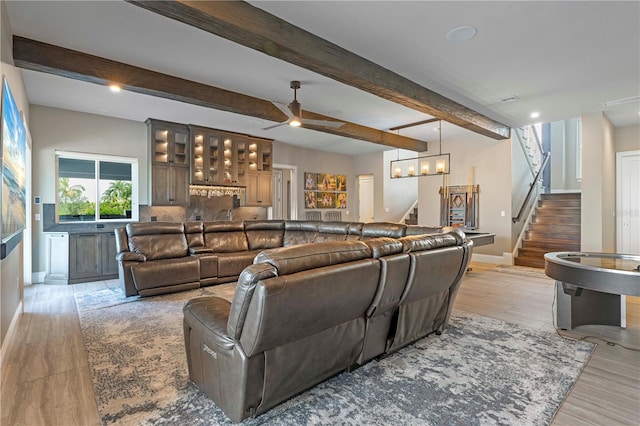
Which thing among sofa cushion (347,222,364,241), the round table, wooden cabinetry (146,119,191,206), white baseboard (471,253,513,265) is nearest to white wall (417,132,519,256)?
white baseboard (471,253,513,265)

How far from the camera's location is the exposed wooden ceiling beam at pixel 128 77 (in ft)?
Result: 11.1

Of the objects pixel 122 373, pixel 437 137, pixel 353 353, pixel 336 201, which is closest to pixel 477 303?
pixel 353 353

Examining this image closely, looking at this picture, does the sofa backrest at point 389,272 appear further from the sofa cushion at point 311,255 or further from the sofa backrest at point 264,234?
the sofa backrest at point 264,234

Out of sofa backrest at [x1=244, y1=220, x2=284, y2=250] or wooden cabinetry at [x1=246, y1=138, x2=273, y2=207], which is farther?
wooden cabinetry at [x1=246, y1=138, x2=273, y2=207]

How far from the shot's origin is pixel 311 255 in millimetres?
1938

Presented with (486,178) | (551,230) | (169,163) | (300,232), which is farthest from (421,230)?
(169,163)

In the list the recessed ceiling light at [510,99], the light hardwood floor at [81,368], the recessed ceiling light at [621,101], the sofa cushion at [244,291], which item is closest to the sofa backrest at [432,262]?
the light hardwood floor at [81,368]

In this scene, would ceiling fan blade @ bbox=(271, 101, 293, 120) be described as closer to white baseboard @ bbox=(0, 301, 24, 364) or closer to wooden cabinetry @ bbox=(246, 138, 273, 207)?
white baseboard @ bbox=(0, 301, 24, 364)

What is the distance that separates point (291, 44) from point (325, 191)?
273 inches

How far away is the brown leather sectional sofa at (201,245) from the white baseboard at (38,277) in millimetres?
1759

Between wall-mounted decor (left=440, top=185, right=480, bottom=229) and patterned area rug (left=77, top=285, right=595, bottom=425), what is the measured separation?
4832 millimetres

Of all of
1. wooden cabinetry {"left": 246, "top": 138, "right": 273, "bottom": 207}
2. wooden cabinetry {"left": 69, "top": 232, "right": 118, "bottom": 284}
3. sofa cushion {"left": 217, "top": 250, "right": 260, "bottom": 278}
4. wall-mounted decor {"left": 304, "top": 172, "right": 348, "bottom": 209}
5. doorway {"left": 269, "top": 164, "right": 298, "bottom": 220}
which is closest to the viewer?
sofa cushion {"left": 217, "top": 250, "right": 260, "bottom": 278}

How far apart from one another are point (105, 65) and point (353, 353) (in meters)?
4.11

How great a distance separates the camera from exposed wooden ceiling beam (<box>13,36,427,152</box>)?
3389 mm
